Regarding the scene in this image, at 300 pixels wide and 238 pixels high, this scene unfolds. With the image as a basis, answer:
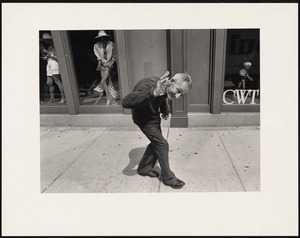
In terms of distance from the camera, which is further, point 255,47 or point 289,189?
point 255,47

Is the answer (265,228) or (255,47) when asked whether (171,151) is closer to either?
(265,228)

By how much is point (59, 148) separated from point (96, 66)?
2.04 metres

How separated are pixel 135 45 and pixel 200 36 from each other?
1417mm

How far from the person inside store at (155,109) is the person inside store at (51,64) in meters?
3.23

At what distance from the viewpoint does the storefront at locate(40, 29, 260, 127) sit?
4.44 metres

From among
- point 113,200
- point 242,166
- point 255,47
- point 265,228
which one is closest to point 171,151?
point 242,166

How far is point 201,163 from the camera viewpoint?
3295 millimetres

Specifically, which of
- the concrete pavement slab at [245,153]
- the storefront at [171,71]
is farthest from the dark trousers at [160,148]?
the storefront at [171,71]

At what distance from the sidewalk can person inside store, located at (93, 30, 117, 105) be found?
0.90 m

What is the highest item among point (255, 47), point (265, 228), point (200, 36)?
point (200, 36)

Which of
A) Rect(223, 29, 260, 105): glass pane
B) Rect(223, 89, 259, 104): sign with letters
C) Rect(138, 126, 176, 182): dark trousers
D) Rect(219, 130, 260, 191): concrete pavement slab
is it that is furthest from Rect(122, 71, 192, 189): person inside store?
Rect(223, 89, 259, 104): sign with letters

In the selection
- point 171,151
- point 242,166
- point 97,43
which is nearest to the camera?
point 242,166

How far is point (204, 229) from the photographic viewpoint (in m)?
2.21

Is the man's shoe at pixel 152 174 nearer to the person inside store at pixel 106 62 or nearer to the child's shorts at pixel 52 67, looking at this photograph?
the person inside store at pixel 106 62
